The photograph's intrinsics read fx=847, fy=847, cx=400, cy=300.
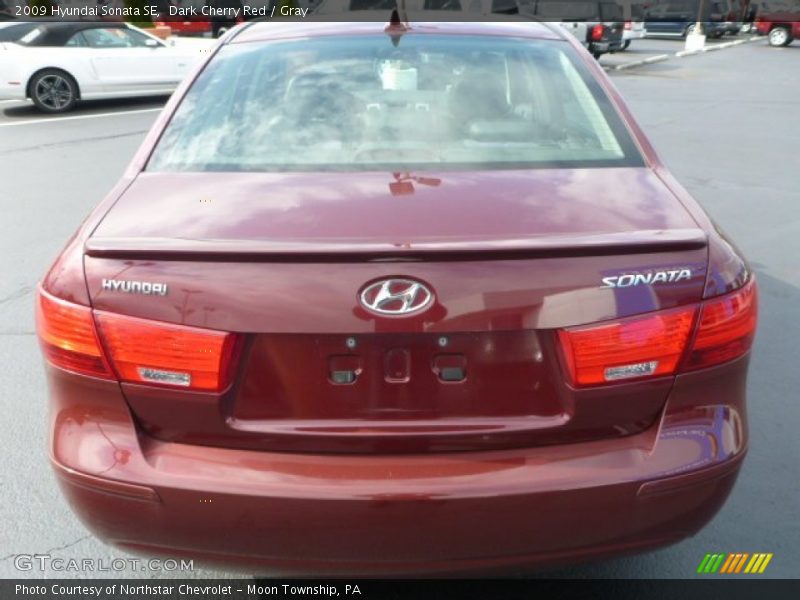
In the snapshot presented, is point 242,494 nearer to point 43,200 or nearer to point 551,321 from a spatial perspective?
point 551,321

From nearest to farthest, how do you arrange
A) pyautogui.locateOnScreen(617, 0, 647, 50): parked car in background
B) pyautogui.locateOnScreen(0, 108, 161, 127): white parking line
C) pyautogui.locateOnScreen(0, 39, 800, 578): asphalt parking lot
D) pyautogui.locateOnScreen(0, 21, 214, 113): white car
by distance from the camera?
pyautogui.locateOnScreen(0, 39, 800, 578): asphalt parking lot < pyautogui.locateOnScreen(0, 108, 161, 127): white parking line < pyautogui.locateOnScreen(0, 21, 214, 113): white car < pyautogui.locateOnScreen(617, 0, 647, 50): parked car in background

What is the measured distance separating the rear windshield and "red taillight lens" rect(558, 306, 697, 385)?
0.75 metres

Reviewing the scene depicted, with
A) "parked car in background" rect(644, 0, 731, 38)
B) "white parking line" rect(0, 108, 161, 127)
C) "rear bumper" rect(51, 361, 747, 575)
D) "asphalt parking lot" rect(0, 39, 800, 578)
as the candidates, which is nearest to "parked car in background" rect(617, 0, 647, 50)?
"parked car in background" rect(644, 0, 731, 38)

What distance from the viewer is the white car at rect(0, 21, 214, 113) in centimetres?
1253

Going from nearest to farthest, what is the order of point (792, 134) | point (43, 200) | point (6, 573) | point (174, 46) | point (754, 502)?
1. point (6, 573)
2. point (754, 502)
3. point (43, 200)
4. point (792, 134)
5. point (174, 46)

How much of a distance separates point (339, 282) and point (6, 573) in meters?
1.71

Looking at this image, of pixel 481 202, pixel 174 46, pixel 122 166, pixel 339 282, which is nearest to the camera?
pixel 339 282

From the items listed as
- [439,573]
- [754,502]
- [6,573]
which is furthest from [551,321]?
[6,573]

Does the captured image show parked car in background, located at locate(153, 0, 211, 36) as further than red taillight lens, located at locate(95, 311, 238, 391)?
Yes

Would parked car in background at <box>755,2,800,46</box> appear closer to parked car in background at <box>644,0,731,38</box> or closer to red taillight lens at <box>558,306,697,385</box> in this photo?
parked car in background at <box>644,0,731,38</box>

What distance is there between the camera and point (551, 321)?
6.40 ft

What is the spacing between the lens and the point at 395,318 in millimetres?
1912

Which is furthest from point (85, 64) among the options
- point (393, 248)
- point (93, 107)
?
point (393, 248)

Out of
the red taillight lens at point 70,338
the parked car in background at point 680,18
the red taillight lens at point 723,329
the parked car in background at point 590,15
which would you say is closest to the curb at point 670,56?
the parked car in background at point 590,15
